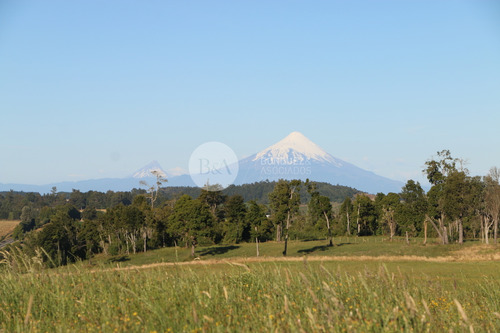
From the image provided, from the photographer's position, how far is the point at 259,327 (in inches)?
282

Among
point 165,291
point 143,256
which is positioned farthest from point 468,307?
point 143,256

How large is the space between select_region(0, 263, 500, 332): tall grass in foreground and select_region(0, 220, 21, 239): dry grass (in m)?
166

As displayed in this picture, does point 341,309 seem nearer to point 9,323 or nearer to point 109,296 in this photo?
point 109,296

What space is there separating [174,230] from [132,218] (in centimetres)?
1864

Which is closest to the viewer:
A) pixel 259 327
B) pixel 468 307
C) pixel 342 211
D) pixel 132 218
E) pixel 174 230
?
pixel 259 327

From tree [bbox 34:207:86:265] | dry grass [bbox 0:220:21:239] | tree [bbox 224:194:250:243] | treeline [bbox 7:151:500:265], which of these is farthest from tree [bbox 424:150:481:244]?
dry grass [bbox 0:220:21:239]

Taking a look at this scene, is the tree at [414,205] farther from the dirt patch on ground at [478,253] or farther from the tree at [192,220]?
the tree at [192,220]

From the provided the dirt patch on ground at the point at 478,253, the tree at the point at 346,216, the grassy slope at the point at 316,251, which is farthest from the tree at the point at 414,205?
the tree at the point at 346,216

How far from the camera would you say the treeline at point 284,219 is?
8069 cm

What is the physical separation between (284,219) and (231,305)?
74232 mm

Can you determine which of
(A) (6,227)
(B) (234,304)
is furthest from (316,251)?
(A) (6,227)

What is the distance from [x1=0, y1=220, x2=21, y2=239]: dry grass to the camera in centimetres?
16185

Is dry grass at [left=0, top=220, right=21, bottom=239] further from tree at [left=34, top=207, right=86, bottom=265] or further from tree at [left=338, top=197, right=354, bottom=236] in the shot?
tree at [left=338, top=197, right=354, bottom=236]

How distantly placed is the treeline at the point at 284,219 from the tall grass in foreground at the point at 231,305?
4908cm
